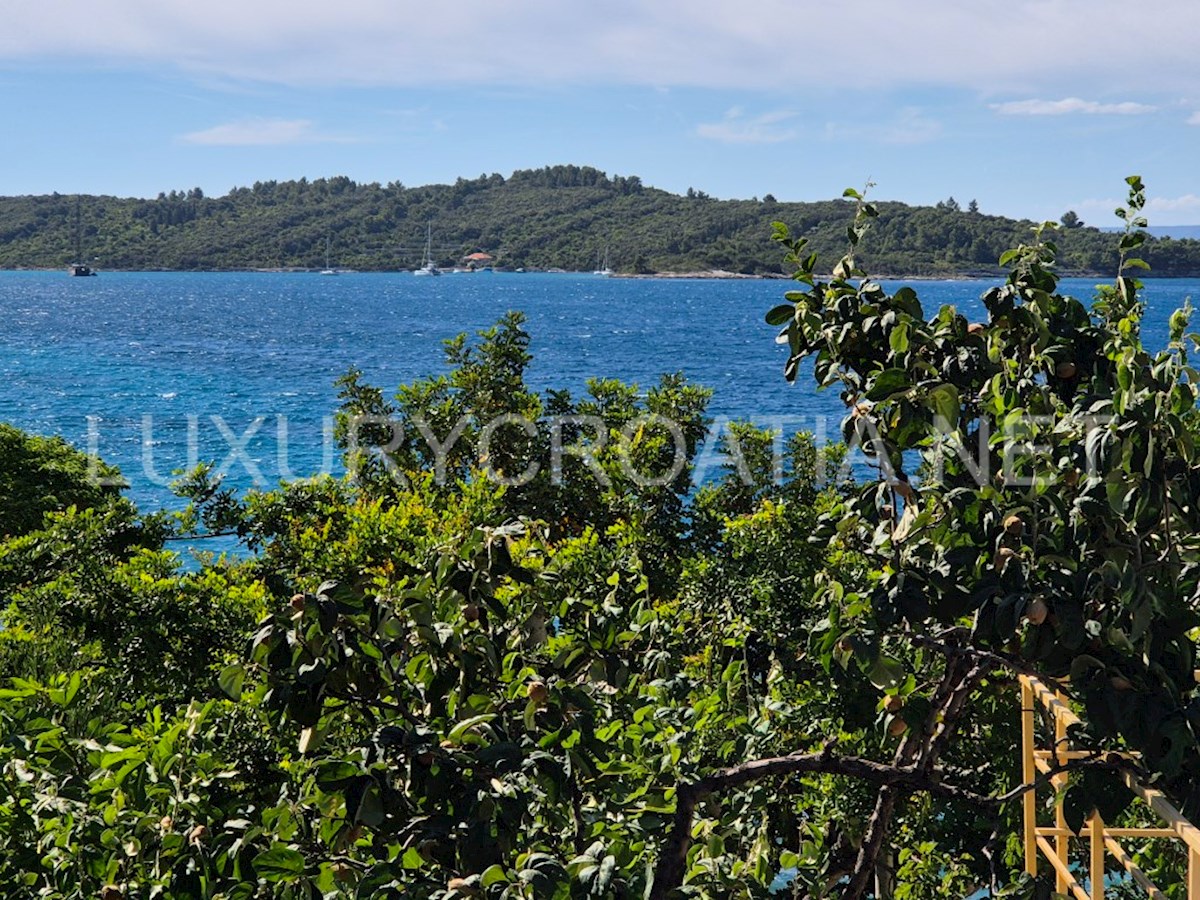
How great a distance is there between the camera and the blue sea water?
130 ft

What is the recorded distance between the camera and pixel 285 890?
2.52 meters

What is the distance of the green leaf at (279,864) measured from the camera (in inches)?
89.4

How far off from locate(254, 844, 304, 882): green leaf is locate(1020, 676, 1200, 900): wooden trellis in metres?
1.67

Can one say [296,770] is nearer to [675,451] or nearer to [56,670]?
[56,670]

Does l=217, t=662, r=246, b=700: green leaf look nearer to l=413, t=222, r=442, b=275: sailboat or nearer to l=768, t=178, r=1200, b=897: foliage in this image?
l=768, t=178, r=1200, b=897: foliage

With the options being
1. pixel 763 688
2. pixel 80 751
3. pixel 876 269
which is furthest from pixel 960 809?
pixel 876 269

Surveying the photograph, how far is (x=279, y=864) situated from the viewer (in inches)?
89.7

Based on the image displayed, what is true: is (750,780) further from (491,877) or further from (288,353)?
(288,353)

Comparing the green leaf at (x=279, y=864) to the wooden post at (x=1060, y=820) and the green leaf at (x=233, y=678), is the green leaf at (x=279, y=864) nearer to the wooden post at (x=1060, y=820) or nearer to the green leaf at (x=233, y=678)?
the green leaf at (x=233, y=678)

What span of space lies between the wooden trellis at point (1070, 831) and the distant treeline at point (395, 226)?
125m

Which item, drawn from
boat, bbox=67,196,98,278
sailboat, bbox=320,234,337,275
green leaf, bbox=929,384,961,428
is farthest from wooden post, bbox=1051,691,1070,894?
sailboat, bbox=320,234,337,275

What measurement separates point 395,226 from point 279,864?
163 meters

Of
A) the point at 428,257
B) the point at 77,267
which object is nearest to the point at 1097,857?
the point at 77,267

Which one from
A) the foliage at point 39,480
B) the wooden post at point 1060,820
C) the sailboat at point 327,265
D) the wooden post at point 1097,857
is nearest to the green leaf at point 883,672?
the wooden post at point 1060,820
